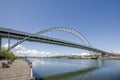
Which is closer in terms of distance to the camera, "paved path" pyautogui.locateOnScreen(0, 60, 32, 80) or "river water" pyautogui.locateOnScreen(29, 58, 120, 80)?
"paved path" pyautogui.locateOnScreen(0, 60, 32, 80)

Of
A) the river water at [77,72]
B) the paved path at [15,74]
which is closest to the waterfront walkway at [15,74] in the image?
the paved path at [15,74]

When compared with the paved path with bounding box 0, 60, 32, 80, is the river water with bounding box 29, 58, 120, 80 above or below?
below

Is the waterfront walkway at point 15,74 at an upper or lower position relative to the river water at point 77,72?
upper

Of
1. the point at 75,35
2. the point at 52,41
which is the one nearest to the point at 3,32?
the point at 52,41

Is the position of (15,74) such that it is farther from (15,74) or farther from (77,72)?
(77,72)

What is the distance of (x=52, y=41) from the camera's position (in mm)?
57250

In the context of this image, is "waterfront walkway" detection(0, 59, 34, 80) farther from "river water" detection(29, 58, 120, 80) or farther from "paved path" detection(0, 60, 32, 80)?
"river water" detection(29, 58, 120, 80)

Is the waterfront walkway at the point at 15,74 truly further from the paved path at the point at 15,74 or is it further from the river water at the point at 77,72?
the river water at the point at 77,72

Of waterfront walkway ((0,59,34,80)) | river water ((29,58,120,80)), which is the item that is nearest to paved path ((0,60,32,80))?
waterfront walkway ((0,59,34,80))

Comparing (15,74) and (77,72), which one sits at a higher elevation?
(15,74)

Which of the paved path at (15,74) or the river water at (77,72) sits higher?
the paved path at (15,74)

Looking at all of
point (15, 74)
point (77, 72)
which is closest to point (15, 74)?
point (15, 74)

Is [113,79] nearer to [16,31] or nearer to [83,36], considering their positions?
[16,31]

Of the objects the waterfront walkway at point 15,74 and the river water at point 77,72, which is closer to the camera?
the waterfront walkway at point 15,74
